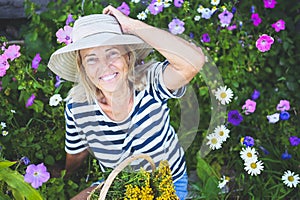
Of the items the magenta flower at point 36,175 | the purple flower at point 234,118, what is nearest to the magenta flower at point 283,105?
the purple flower at point 234,118

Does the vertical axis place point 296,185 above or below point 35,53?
below

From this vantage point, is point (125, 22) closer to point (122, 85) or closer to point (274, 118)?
point (122, 85)

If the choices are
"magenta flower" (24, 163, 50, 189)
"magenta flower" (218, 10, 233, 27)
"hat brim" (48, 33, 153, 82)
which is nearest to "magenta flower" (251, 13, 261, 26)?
"magenta flower" (218, 10, 233, 27)

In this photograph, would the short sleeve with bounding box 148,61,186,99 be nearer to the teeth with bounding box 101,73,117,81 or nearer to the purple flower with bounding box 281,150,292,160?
the teeth with bounding box 101,73,117,81

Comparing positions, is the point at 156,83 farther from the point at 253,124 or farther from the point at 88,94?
the point at 253,124

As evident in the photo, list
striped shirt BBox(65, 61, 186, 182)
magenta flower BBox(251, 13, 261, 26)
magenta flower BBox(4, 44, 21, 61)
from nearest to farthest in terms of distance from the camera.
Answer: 1. striped shirt BBox(65, 61, 186, 182)
2. magenta flower BBox(4, 44, 21, 61)
3. magenta flower BBox(251, 13, 261, 26)

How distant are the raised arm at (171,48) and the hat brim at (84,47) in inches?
1.5

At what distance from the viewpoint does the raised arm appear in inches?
69.6

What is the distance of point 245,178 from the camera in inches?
94.6

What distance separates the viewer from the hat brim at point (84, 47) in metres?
1.73

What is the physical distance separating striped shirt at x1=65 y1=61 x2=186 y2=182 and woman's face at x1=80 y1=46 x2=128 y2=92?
0.44ft

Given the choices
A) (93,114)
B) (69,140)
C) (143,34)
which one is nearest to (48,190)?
(69,140)

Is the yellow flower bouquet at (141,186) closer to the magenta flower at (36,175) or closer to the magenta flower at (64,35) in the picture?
the magenta flower at (36,175)

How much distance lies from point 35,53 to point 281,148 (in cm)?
129
